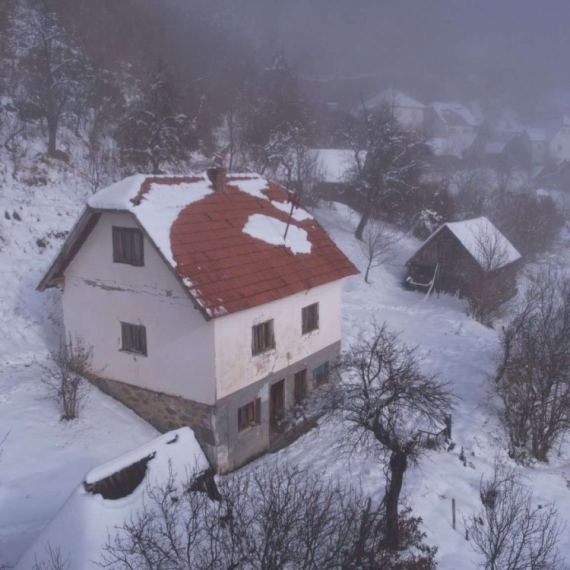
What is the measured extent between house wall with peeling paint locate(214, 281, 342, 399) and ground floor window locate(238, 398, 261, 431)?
2.32 feet

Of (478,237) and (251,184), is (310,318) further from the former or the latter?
(478,237)

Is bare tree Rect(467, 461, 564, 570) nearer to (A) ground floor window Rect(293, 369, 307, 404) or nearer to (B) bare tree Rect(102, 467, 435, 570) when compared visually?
(B) bare tree Rect(102, 467, 435, 570)

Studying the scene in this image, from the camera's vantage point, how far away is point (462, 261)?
31.2 meters

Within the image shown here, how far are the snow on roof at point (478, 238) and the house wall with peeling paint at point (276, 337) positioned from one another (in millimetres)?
14668

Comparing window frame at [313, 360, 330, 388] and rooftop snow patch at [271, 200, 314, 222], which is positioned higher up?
A: rooftop snow patch at [271, 200, 314, 222]

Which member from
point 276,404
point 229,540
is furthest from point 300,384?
point 229,540

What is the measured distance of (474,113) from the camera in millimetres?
101812

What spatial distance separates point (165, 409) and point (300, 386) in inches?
175

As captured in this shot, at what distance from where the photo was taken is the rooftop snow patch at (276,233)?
54.4ft

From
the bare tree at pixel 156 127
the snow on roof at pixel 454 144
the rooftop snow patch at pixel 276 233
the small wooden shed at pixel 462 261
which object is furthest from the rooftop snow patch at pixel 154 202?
the snow on roof at pixel 454 144

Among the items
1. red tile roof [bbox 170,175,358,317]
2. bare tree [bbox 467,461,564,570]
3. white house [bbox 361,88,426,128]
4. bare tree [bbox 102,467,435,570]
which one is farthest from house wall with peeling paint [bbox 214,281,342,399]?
white house [bbox 361,88,426,128]

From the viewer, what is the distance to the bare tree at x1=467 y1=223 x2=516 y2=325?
27859 millimetres

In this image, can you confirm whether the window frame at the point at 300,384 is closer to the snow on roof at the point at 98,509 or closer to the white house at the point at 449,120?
the snow on roof at the point at 98,509

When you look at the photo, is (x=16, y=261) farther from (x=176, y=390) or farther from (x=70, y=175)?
(x=176, y=390)
